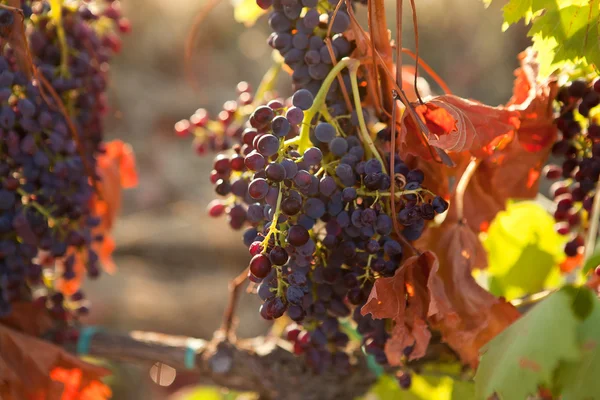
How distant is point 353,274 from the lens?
59 cm

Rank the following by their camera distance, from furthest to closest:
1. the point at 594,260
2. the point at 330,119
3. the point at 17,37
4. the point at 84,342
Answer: the point at 84,342
the point at 17,37
the point at 330,119
the point at 594,260

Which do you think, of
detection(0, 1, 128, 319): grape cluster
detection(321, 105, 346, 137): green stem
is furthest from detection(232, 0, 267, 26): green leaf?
detection(321, 105, 346, 137): green stem

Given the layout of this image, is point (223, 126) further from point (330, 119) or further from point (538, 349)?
point (538, 349)

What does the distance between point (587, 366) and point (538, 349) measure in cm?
5

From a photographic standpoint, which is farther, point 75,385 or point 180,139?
point 180,139

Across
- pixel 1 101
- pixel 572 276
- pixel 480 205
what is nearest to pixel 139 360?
pixel 1 101

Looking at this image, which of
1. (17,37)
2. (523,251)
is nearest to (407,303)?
(523,251)

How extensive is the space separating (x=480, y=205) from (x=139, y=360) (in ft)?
1.78

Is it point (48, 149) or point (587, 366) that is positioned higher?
point (48, 149)

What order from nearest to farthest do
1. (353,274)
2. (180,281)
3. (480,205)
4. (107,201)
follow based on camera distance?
1. (353,274)
2. (480,205)
3. (107,201)
4. (180,281)

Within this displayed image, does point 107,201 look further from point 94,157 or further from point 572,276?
point 572,276

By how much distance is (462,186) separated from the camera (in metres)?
0.69

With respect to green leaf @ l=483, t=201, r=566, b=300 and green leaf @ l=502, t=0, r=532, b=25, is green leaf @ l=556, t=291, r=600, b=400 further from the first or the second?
green leaf @ l=483, t=201, r=566, b=300

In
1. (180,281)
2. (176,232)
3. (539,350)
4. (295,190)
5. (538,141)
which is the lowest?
(539,350)
